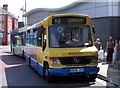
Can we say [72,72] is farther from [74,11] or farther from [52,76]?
[74,11]

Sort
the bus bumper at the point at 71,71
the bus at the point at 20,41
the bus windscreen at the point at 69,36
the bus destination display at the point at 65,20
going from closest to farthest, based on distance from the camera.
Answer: the bus bumper at the point at 71,71 → the bus windscreen at the point at 69,36 → the bus destination display at the point at 65,20 → the bus at the point at 20,41

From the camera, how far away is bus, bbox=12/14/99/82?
12.4 metres

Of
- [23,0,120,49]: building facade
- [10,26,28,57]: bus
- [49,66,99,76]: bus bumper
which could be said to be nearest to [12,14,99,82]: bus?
[49,66,99,76]: bus bumper

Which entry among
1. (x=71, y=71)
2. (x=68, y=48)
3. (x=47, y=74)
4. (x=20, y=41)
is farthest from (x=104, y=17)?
(x=71, y=71)

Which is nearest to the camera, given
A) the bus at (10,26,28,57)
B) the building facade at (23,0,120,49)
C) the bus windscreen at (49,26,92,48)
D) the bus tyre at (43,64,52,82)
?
the bus tyre at (43,64,52,82)

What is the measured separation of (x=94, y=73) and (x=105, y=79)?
3.12ft

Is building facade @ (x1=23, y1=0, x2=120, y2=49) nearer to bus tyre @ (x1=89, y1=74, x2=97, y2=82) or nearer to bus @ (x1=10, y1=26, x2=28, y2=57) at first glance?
bus @ (x1=10, y1=26, x2=28, y2=57)

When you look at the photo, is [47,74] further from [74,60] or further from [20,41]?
[20,41]

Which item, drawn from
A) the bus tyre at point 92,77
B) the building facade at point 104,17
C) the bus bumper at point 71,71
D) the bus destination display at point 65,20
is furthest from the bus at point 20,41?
the bus bumper at point 71,71

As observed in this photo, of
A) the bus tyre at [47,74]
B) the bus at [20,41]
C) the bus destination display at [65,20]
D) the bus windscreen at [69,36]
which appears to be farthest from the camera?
the bus at [20,41]

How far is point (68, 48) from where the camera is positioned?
1279 cm

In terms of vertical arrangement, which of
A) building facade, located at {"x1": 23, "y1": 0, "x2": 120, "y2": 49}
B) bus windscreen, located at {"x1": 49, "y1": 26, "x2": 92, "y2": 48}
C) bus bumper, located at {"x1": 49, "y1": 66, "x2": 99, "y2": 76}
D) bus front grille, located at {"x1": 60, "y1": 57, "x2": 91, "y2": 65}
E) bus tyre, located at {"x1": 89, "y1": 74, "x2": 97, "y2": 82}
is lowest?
bus tyre, located at {"x1": 89, "y1": 74, "x2": 97, "y2": 82}

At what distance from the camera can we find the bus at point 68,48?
12422 millimetres

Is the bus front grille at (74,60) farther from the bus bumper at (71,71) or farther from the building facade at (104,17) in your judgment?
the building facade at (104,17)
